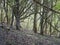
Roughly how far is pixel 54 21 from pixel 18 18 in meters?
5.96

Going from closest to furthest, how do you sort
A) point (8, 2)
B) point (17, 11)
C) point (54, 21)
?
point (17, 11) < point (8, 2) < point (54, 21)

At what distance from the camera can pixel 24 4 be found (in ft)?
51.5

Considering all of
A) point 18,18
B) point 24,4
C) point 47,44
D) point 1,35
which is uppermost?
point 24,4

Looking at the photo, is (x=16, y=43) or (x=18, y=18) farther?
(x=18, y=18)

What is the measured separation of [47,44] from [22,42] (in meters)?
2.29

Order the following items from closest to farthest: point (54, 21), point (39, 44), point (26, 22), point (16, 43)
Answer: point (16, 43)
point (39, 44)
point (54, 21)
point (26, 22)

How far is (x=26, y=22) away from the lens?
24422 millimetres

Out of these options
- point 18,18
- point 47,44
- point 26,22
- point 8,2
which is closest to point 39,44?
point 47,44

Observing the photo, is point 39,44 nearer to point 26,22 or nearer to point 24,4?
point 24,4

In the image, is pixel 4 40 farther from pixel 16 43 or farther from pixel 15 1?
pixel 15 1

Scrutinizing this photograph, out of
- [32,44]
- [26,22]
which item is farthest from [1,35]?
[26,22]

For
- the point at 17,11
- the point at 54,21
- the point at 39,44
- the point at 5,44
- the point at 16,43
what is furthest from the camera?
the point at 54,21

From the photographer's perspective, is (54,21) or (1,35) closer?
(1,35)

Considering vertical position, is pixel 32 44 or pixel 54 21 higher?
pixel 54 21
